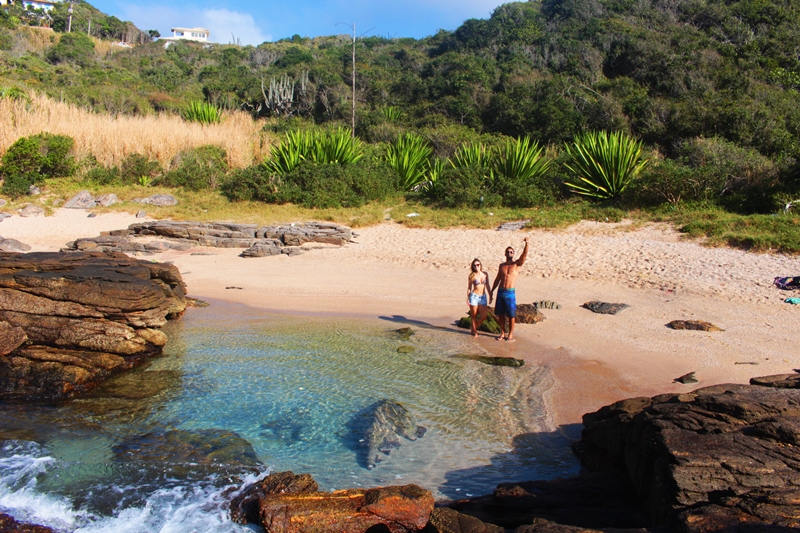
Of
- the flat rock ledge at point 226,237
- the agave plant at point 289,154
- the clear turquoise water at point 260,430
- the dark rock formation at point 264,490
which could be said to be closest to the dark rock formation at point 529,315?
the clear turquoise water at point 260,430

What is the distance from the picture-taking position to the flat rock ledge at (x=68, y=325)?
6.87 metres

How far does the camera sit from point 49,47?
1860 inches

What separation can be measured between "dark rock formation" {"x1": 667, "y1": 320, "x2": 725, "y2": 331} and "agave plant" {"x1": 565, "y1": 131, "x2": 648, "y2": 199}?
831cm

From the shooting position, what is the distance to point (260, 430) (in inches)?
231

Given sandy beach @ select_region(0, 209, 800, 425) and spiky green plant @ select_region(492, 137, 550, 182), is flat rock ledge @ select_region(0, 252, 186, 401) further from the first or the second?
spiky green plant @ select_region(492, 137, 550, 182)

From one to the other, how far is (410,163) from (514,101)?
9.87m

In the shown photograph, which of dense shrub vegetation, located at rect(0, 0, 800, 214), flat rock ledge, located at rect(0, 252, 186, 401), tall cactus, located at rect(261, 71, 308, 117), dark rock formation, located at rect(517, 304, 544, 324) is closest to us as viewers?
flat rock ledge, located at rect(0, 252, 186, 401)

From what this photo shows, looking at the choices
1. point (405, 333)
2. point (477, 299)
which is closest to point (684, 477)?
point (477, 299)

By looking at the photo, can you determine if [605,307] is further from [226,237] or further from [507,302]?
[226,237]

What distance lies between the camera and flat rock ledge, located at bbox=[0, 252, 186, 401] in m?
6.87

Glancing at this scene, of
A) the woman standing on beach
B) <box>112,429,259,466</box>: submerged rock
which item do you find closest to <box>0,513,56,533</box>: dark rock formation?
<box>112,429,259,466</box>: submerged rock

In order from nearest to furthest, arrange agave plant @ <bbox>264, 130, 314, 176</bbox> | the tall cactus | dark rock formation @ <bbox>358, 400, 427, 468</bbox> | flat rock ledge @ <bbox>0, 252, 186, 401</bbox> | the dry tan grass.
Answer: dark rock formation @ <bbox>358, 400, 427, 468</bbox> → flat rock ledge @ <bbox>0, 252, 186, 401</bbox> → agave plant @ <bbox>264, 130, 314, 176</bbox> → the dry tan grass → the tall cactus

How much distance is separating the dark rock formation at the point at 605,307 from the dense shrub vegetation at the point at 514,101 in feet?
21.5

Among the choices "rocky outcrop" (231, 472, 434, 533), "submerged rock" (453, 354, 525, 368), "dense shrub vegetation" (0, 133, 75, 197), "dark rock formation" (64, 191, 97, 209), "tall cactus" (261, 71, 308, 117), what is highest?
"tall cactus" (261, 71, 308, 117)
